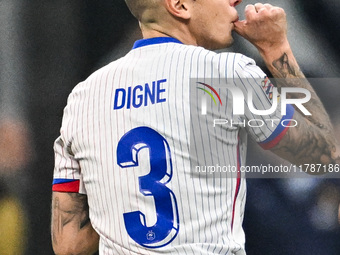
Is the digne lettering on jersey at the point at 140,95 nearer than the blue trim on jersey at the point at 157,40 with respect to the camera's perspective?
Yes

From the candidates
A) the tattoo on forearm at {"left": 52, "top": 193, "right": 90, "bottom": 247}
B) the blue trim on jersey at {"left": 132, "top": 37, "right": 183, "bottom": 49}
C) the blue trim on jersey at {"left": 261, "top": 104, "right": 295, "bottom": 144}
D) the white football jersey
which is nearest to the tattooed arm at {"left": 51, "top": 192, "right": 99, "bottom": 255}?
the tattoo on forearm at {"left": 52, "top": 193, "right": 90, "bottom": 247}

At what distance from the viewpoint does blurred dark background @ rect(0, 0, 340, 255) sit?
2.82 m

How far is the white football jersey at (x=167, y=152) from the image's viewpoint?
1.88 metres

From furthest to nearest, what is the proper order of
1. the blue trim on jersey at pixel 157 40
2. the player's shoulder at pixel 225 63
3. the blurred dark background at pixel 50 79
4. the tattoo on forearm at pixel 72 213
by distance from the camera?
the blurred dark background at pixel 50 79 → the tattoo on forearm at pixel 72 213 → the blue trim on jersey at pixel 157 40 → the player's shoulder at pixel 225 63

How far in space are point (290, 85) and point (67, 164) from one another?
2.30ft

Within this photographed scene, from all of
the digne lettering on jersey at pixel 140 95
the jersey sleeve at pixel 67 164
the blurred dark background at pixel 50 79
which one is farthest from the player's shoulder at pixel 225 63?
the blurred dark background at pixel 50 79

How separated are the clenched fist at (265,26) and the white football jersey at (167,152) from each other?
277mm

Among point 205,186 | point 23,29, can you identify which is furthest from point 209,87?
point 23,29

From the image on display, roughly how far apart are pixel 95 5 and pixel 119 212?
119 cm

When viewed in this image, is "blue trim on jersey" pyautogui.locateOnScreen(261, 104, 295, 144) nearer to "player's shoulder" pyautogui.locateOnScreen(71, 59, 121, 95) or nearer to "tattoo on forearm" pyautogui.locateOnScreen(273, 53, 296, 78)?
"tattoo on forearm" pyautogui.locateOnScreen(273, 53, 296, 78)

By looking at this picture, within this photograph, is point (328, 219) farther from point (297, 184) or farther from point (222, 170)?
point (222, 170)

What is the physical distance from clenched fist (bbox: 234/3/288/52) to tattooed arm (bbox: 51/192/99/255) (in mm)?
696

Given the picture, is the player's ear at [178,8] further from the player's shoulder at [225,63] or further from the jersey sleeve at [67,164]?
the jersey sleeve at [67,164]

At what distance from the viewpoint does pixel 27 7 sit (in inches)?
115
